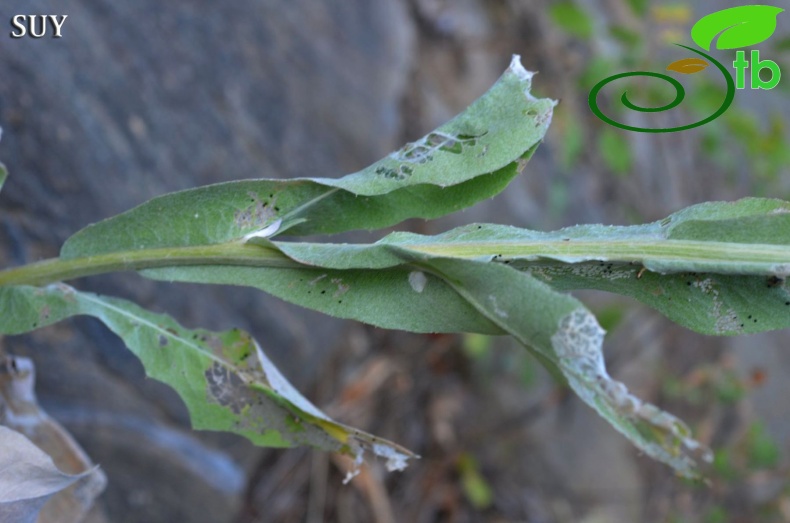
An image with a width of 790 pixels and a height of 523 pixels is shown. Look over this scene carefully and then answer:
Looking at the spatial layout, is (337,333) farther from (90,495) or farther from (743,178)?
(743,178)

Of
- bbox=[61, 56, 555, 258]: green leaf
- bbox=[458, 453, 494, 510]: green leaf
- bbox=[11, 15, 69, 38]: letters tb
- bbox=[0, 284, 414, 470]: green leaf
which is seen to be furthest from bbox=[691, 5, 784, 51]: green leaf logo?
bbox=[458, 453, 494, 510]: green leaf

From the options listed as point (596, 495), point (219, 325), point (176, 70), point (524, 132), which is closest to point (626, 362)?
point (596, 495)

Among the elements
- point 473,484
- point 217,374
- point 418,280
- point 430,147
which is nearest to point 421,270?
point 418,280

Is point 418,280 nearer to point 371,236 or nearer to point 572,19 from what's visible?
point 371,236

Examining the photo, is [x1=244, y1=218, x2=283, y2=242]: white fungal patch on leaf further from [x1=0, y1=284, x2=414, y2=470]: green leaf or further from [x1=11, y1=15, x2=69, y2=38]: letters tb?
[x1=11, y1=15, x2=69, y2=38]: letters tb

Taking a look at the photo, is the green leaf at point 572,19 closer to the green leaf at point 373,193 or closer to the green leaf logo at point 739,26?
the green leaf logo at point 739,26

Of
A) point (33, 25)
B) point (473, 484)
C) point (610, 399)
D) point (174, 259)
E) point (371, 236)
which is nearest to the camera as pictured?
point (610, 399)

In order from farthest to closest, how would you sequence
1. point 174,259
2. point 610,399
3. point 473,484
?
point 473,484 → point 174,259 → point 610,399
